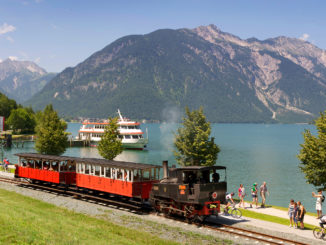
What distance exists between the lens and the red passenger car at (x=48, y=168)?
31.0 metres

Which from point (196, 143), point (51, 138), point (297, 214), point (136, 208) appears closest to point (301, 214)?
point (297, 214)

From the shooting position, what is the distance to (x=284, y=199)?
46.6 meters

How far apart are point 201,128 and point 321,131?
37.2 feet

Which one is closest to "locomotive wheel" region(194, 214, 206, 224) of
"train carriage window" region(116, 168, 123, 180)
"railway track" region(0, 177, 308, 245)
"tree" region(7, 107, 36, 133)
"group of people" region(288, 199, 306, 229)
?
"railway track" region(0, 177, 308, 245)

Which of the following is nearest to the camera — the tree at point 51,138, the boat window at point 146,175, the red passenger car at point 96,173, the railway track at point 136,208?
the railway track at point 136,208

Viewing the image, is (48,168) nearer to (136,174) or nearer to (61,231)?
(136,174)

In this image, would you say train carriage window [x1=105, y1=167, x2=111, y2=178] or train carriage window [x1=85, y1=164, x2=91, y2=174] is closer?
train carriage window [x1=105, y1=167, x2=111, y2=178]

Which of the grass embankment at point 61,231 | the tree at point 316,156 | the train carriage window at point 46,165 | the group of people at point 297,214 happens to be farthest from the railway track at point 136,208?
the tree at point 316,156

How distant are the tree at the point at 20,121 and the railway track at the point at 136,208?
105 m

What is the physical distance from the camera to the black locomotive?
21.0 m

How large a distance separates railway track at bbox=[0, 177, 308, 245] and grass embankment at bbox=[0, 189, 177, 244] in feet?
13.3

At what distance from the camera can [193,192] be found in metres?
21.1

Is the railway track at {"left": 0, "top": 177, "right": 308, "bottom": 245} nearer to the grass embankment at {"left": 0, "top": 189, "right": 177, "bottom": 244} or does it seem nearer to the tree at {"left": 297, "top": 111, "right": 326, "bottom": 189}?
the grass embankment at {"left": 0, "top": 189, "right": 177, "bottom": 244}

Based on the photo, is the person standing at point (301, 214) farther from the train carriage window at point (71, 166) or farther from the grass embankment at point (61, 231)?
the train carriage window at point (71, 166)
